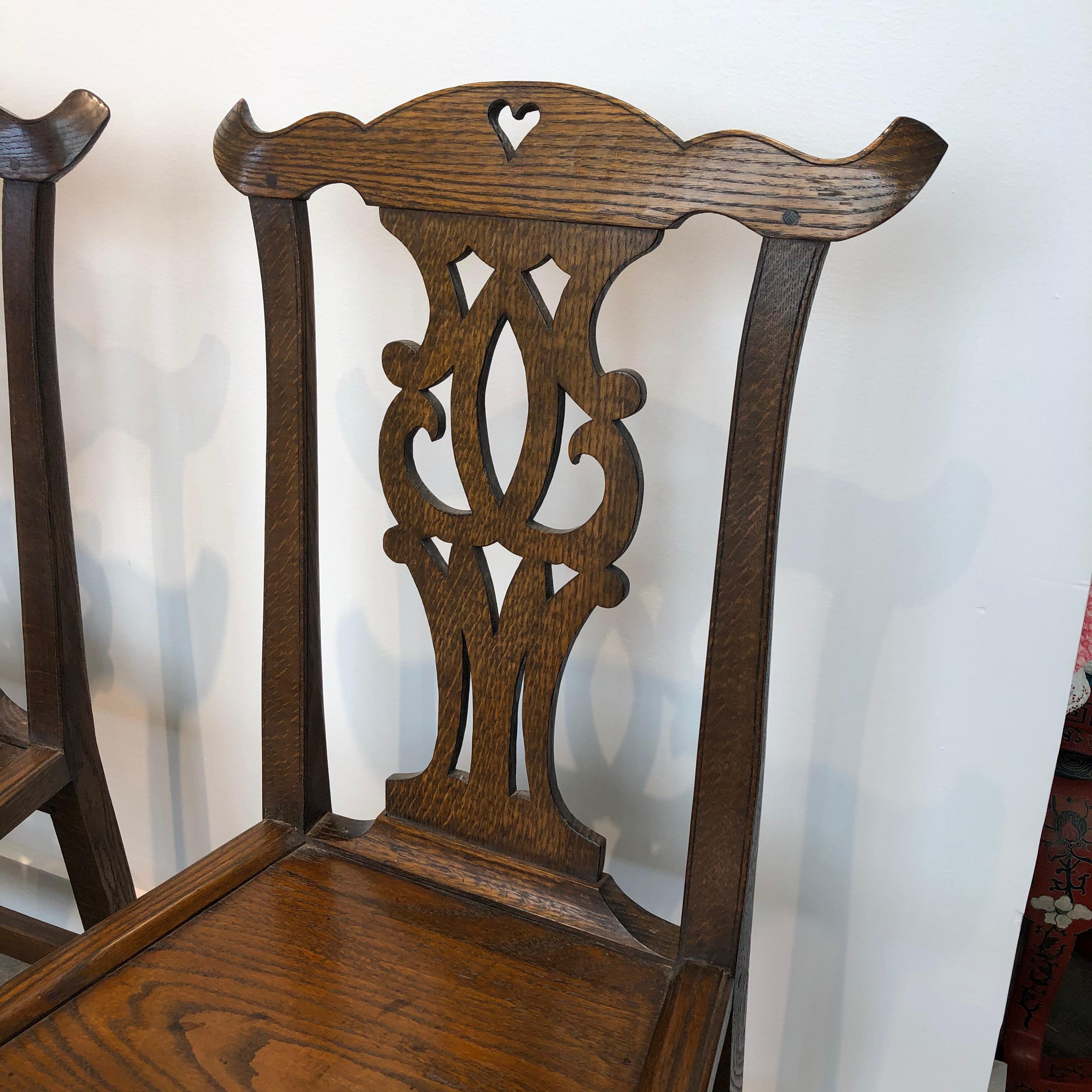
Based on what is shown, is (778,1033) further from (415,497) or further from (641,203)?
(641,203)

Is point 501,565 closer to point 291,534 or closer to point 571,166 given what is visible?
point 291,534

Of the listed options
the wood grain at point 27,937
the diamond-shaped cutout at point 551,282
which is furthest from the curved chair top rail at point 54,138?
the wood grain at point 27,937

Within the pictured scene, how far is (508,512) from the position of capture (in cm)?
69

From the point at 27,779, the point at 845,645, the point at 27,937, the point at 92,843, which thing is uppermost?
the point at 845,645

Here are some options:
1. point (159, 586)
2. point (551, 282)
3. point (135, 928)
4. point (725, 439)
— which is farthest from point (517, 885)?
point (159, 586)

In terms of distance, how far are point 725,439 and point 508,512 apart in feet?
0.78

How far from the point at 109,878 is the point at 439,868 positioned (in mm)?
464

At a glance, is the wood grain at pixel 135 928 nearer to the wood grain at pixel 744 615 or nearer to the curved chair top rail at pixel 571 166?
the wood grain at pixel 744 615

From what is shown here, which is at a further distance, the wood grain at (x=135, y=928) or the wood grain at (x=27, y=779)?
the wood grain at (x=27, y=779)

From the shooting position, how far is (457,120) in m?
0.64

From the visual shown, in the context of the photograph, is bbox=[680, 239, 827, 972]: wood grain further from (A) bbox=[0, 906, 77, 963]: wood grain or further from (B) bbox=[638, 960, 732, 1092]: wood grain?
(A) bbox=[0, 906, 77, 963]: wood grain

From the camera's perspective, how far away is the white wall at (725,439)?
72cm

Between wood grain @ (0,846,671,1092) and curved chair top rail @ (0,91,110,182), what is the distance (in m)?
0.60

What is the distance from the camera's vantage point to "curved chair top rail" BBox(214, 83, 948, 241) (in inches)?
21.5
